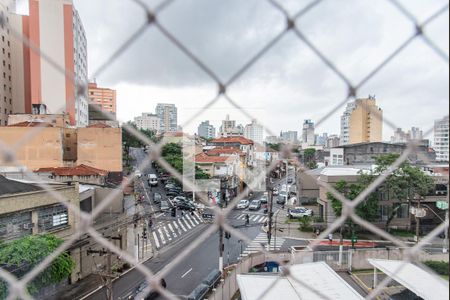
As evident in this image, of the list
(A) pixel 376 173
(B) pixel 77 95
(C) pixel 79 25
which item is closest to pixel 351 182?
(A) pixel 376 173

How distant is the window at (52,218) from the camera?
4523 millimetres

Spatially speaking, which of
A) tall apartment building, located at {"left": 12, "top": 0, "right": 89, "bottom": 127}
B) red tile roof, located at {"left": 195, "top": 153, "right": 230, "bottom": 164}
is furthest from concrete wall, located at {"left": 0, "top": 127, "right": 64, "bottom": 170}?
red tile roof, located at {"left": 195, "top": 153, "right": 230, "bottom": 164}

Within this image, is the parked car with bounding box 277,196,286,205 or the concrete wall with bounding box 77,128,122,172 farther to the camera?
the parked car with bounding box 277,196,286,205

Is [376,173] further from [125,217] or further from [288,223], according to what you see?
[125,217]

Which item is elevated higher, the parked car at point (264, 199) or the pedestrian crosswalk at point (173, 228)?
the parked car at point (264, 199)

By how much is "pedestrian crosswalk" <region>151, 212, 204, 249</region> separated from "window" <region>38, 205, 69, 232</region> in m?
2.85

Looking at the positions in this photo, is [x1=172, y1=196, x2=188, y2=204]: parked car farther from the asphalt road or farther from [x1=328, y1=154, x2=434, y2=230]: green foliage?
[x1=328, y1=154, x2=434, y2=230]: green foliage

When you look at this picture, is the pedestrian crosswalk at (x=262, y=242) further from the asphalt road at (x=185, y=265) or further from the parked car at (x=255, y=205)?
the parked car at (x=255, y=205)

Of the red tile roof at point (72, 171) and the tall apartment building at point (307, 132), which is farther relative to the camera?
the red tile roof at point (72, 171)

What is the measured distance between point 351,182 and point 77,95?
7.76 metres

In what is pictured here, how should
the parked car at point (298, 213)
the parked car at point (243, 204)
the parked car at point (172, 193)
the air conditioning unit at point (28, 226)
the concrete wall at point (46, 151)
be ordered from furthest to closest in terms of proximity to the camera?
1. the parked car at point (172, 193)
2. the parked car at point (243, 204)
3. the parked car at point (298, 213)
4. the concrete wall at point (46, 151)
5. the air conditioning unit at point (28, 226)

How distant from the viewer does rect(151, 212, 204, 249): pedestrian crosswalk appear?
7.91m

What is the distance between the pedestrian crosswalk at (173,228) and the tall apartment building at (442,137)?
23.9 ft

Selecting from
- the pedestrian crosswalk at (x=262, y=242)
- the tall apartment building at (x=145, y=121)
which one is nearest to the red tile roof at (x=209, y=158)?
the pedestrian crosswalk at (x=262, y=242)
